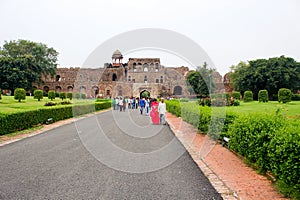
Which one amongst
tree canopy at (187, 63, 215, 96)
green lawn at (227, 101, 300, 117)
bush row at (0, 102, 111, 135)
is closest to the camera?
bush row at (0, 102, 111, 135)

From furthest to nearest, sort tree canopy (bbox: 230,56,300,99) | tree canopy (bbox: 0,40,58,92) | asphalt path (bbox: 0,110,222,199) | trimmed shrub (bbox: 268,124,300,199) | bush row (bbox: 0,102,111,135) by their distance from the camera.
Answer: tree canopy (bbox: 0,40,58,92) → tree canopy (bbox: 230,56,300,99) → bush row (bbox: 0,102,111,135) → asphalt path (bbox: 0,110,222,199) → trimmed shrub (bbox: 268,124,300,199)

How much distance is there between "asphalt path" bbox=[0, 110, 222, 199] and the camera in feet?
13.4

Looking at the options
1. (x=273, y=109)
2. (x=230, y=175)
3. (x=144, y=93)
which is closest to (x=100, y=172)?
(x=230, y=175)

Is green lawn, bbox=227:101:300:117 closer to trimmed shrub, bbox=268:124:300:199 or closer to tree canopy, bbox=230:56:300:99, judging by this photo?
trimmed shrub, bbox=268:124:300:199

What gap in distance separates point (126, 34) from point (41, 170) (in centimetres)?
525

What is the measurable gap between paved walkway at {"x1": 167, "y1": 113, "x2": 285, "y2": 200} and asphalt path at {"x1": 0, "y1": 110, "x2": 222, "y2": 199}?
0.65ft

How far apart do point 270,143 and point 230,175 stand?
105cm

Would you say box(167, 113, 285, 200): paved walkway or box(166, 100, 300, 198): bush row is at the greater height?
box(166, 100, 300, 198): bush row

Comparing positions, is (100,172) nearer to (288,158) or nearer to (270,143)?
(270,143)

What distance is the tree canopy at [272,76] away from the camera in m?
39.9

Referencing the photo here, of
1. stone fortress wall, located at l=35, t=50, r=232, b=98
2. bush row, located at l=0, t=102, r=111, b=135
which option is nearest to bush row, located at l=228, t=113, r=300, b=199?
bush row, located at l=0, t=102, r=111, b=135

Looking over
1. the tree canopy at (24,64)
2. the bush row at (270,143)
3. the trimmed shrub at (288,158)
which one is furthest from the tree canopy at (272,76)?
the trimmed shrub at (288,158)

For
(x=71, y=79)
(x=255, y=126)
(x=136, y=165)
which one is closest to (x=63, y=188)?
(x=136, y=165)

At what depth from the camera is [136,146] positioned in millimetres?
7891
